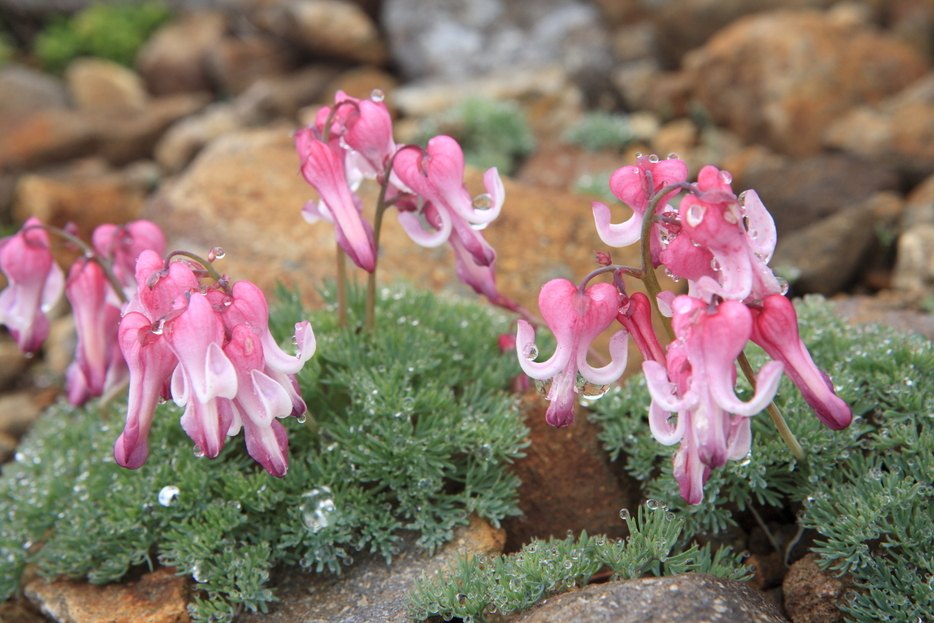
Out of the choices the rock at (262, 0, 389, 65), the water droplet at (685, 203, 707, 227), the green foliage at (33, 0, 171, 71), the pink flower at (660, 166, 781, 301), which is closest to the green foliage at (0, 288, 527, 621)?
the pink flower at (660, 166, 781, 301)

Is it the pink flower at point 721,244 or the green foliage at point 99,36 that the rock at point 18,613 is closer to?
the pink flower at point 721,244

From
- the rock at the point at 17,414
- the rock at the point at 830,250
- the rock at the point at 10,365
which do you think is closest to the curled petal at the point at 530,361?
the rock at the point at 830,250

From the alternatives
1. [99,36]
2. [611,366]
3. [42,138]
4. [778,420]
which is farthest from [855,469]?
[99,36]

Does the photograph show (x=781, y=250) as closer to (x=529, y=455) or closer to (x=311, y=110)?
(x=529, y=455)

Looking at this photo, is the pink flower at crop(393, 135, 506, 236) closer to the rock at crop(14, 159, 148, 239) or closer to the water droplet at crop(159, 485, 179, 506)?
the water droplet at crop(159, 485, 179, 506)

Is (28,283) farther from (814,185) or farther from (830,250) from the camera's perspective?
(814,185)

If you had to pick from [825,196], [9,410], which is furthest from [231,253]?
[825,196]
